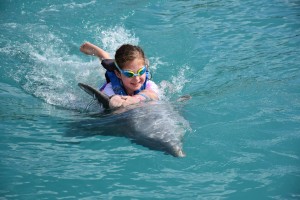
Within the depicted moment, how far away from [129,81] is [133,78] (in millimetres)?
108

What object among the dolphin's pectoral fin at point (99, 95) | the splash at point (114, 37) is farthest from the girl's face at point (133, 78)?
the splash at point (114, 37)

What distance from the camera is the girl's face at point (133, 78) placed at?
552cm

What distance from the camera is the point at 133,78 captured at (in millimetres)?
5531

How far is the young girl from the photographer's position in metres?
5.36

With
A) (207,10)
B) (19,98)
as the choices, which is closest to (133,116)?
(19,98)

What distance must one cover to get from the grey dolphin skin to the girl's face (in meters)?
0.37

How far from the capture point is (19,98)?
20.4ft

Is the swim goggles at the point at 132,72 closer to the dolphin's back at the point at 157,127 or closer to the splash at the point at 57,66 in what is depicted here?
the dolphin's back at the point at 157,127

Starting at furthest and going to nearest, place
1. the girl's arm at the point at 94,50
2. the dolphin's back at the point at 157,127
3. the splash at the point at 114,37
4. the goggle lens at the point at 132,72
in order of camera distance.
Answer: the splash at the point at 114,37 → the girl's arm at the point at 94,50 → the goggle lens at the point at 132,72 → the dolphin's back at the point at 157,127

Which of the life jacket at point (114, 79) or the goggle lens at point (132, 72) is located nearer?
the goggle lens at point (132, 72)

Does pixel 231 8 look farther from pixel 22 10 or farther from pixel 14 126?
pixel 14 126

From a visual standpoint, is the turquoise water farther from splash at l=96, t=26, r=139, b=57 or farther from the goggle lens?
the goggle lens

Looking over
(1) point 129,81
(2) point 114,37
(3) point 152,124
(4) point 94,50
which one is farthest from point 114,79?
(2) point 114,37

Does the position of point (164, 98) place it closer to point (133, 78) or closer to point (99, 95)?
point (133, 78)
